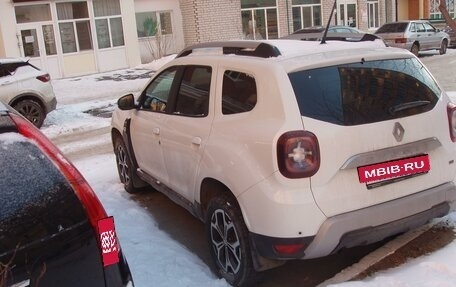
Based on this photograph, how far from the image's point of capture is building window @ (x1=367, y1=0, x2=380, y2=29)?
35438 mm

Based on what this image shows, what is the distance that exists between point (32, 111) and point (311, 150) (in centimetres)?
945

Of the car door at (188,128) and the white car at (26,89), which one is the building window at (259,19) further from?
the car door at (188,128)

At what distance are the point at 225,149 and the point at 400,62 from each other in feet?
4.67

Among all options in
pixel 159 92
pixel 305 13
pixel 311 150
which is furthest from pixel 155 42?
pixel 311 150

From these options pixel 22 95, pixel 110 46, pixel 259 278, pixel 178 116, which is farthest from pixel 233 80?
pixel 110 46

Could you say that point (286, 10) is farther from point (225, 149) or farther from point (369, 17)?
point (225, 149)

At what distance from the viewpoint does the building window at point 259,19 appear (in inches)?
1104

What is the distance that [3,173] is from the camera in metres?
2.26

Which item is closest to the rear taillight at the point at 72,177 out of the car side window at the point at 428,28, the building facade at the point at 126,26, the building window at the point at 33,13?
the building facade at the point at 126,26

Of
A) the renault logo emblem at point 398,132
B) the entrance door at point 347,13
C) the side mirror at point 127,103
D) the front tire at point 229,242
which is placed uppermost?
the entrance door at point 347,13

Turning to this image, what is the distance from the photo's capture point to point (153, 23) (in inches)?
1008

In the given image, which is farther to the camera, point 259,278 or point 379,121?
point 259,278

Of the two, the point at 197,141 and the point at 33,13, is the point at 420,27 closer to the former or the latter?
the point at 33,13

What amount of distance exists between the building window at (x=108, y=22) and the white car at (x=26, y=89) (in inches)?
467
